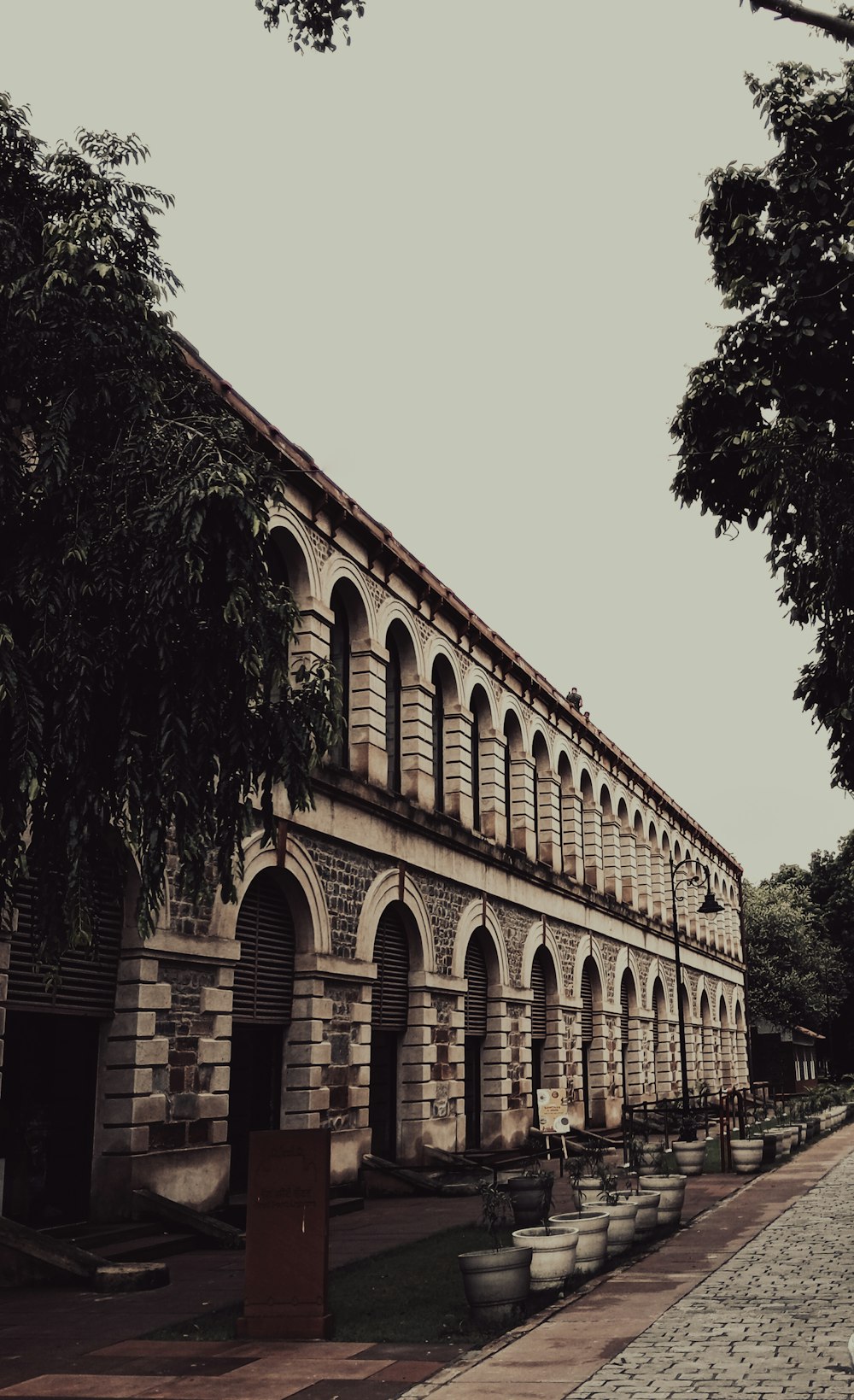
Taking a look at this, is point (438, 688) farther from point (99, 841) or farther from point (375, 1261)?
point (99, 841)

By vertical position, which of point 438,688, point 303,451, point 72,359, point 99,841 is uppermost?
point 303,451

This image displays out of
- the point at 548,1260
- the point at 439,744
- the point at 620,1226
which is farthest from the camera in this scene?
the point at 439,744

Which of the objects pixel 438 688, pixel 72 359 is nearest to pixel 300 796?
pixel 72 359

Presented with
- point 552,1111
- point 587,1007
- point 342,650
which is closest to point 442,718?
point 342,650

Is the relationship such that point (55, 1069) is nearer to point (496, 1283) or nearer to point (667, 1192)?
point (496, 1283)

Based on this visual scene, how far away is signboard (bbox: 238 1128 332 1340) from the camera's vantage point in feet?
29.6

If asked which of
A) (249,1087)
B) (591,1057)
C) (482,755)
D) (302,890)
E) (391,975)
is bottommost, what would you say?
(249,1087)

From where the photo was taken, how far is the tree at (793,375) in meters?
12.4

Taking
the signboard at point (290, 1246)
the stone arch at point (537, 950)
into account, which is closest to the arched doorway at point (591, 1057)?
the stone arch at point (537, 950)

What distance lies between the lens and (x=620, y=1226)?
39.3ft

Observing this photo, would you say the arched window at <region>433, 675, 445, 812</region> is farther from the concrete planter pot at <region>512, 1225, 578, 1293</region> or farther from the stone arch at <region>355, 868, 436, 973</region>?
the concrete planter pot at <region>512, 1225, 578, 1293</region>

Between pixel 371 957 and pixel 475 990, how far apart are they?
5664mm

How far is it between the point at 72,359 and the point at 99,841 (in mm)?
3538

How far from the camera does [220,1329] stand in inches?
366
